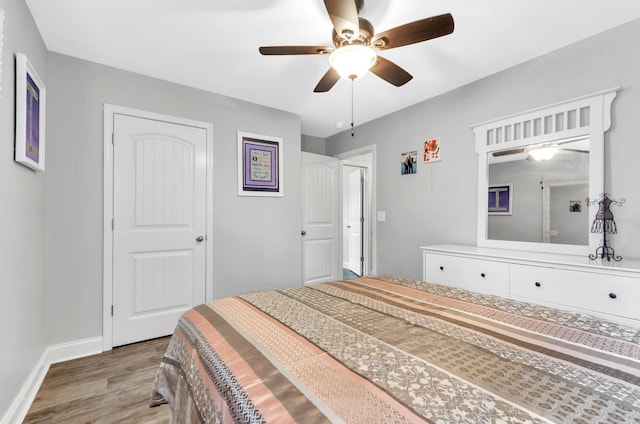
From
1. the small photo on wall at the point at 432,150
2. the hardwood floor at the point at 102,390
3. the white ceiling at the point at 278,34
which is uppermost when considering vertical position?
the white ceiling at the point at 278,34

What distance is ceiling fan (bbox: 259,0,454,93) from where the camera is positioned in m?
1.42

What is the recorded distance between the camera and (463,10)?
1.77 metres

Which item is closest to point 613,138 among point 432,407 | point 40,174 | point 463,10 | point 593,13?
point 593,13

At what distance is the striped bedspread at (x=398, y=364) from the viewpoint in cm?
64

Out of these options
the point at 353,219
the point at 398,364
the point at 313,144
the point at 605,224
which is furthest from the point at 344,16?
the point at 353,219

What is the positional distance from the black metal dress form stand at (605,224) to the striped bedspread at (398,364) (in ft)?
3.53

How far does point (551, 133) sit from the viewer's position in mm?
2229

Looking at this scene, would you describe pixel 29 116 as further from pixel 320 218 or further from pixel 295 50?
pixel 320 218

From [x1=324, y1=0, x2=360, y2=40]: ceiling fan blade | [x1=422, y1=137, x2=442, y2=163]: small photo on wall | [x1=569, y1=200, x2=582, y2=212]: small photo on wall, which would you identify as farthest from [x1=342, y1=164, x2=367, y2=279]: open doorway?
[x1=324, y1=0, x2=360, y2=40]: ceiling fan blade

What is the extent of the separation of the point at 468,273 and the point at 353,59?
183 cm

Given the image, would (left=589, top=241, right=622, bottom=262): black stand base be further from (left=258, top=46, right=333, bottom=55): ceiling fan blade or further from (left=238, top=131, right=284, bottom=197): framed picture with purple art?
(left=238, top=131, right=284, bottom=197): framed picture with purple art

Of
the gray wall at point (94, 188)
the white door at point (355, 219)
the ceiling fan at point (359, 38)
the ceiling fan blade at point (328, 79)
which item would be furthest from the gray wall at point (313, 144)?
the ceiling fan at point (359, 38)

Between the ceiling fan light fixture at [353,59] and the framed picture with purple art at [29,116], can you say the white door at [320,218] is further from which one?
the framed picture with purple art at [29,116]

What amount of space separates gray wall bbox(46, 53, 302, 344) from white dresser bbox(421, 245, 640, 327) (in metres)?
2.02
